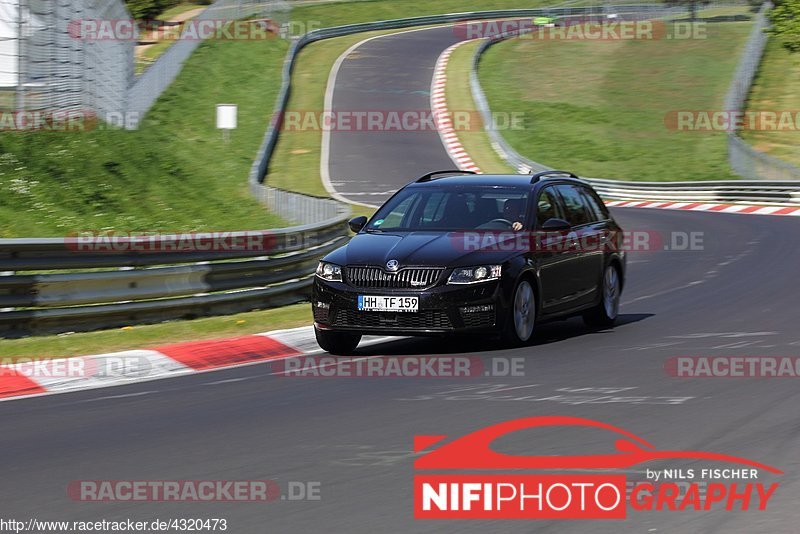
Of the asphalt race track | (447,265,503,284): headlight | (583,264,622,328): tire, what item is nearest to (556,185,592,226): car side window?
(583,264,622,328): tire

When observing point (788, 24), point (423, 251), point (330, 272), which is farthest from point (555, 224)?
point (788, 24)

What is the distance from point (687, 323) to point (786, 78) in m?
44.1

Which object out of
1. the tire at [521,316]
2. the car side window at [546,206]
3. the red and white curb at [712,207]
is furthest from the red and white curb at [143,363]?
the red and white curb at [712,207]

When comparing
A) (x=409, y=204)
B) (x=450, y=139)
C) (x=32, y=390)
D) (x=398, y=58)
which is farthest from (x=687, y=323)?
(x=398, y=58)

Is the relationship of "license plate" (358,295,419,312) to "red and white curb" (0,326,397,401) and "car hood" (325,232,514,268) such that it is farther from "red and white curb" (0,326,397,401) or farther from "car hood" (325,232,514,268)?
"red and white curb" (0,326,397,401)

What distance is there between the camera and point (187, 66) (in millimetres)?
47781

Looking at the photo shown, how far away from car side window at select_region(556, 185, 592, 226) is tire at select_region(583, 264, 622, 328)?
25.6 inches

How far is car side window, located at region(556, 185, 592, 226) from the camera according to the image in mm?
13195

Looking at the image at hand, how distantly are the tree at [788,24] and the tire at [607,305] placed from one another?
4341cm

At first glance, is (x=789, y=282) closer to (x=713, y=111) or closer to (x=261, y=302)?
(x=261, y=302)

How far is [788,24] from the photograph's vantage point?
179 ft

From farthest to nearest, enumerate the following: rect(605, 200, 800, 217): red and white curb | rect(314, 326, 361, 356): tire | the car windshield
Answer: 1. rect(605, 200, 800, 217): red and white curb
2. the car windshield
3. rect(314, 326, 361, 356): tire

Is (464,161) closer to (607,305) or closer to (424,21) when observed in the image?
(607,305)

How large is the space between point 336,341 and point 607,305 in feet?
11.1
